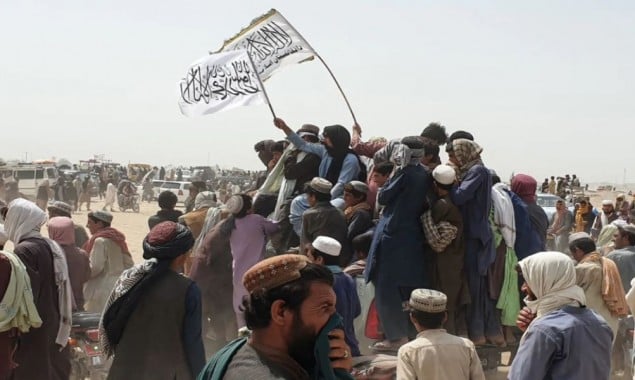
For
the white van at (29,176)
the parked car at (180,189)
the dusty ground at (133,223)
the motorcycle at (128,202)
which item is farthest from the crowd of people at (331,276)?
the parked car at (180,189)

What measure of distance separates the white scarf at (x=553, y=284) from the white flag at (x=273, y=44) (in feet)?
21.5

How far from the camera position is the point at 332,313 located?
8.23 ft

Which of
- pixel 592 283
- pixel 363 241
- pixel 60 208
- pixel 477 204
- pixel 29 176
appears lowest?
pixel 29 176

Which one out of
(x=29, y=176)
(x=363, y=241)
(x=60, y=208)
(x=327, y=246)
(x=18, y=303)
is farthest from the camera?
(x=29, y=176)

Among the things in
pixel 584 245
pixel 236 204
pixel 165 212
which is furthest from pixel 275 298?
pixel 165 212

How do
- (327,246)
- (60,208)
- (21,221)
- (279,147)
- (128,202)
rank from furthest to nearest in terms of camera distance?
1. (128,202)
2. (279,147)
3. (60,208)
4. (21,221)
5. (327,246)

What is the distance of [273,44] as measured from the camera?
10391 mm

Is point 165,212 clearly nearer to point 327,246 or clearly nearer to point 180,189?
point 327,246

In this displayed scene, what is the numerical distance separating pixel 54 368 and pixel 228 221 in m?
2.70

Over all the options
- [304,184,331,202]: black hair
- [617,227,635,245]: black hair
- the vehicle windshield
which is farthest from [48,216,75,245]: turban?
the vehicle windshield

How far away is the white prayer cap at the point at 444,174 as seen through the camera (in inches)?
261

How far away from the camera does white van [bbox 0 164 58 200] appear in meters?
37.8

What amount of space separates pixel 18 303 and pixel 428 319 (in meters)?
2.42

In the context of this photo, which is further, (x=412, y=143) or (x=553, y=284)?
(x=412, y=143)
